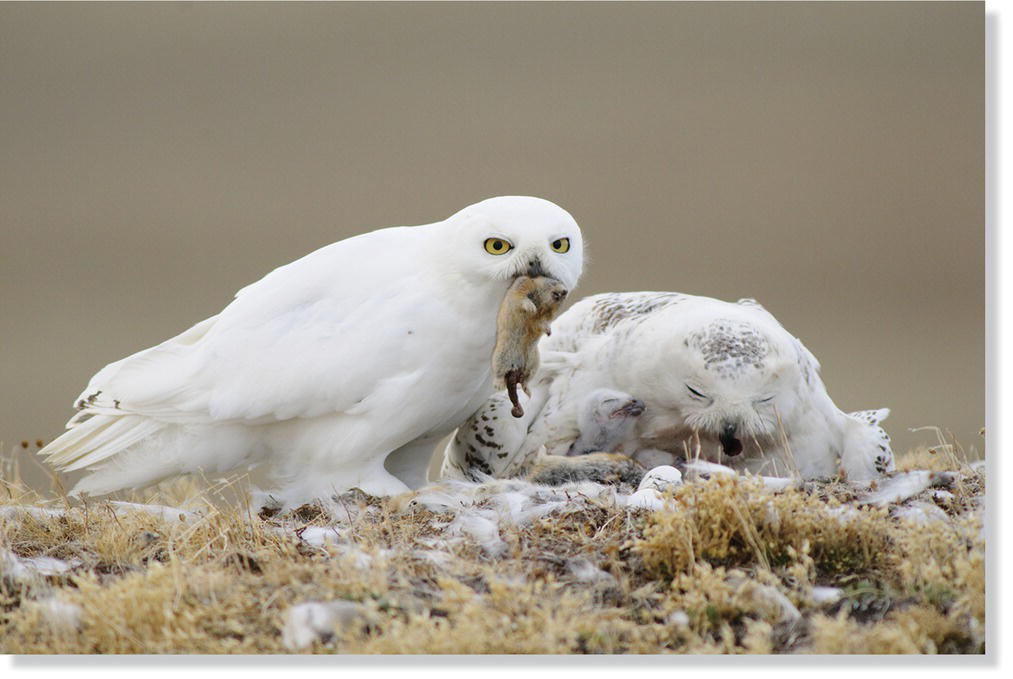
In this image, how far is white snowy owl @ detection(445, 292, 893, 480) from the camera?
496 centimetres

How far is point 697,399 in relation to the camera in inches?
198

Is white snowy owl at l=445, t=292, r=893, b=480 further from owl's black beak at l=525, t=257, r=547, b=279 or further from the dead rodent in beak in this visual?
owl's black beak at l=525, t=257, r=547, b=279

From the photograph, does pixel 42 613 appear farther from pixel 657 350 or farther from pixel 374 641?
pixel 657 350

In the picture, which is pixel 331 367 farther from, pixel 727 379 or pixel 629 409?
pixel 727 379

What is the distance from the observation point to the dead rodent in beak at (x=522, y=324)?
431 centimetres

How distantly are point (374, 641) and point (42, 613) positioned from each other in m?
0.99

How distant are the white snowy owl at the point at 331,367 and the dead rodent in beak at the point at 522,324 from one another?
0.08m

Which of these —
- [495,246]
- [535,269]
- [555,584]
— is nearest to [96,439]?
[495,246]

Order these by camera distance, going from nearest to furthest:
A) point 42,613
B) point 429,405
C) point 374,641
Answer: point 374,641
point 42,613
point 429,405

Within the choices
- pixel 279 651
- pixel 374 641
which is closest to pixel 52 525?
pixel 279 651

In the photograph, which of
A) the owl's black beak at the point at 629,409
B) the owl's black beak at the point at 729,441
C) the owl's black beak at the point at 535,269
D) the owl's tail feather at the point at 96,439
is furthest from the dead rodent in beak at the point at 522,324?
the owl's tail feather at the point at 96,439

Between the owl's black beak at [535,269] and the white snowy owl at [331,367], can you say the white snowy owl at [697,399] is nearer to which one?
the white snowy owl at [331,367]

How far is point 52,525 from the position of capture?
170 inches

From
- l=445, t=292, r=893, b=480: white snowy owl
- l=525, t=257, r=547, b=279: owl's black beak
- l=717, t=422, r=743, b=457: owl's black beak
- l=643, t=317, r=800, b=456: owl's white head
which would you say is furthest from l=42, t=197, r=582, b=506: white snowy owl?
l=717, t=422, r=743, b=457: owl's black beak
